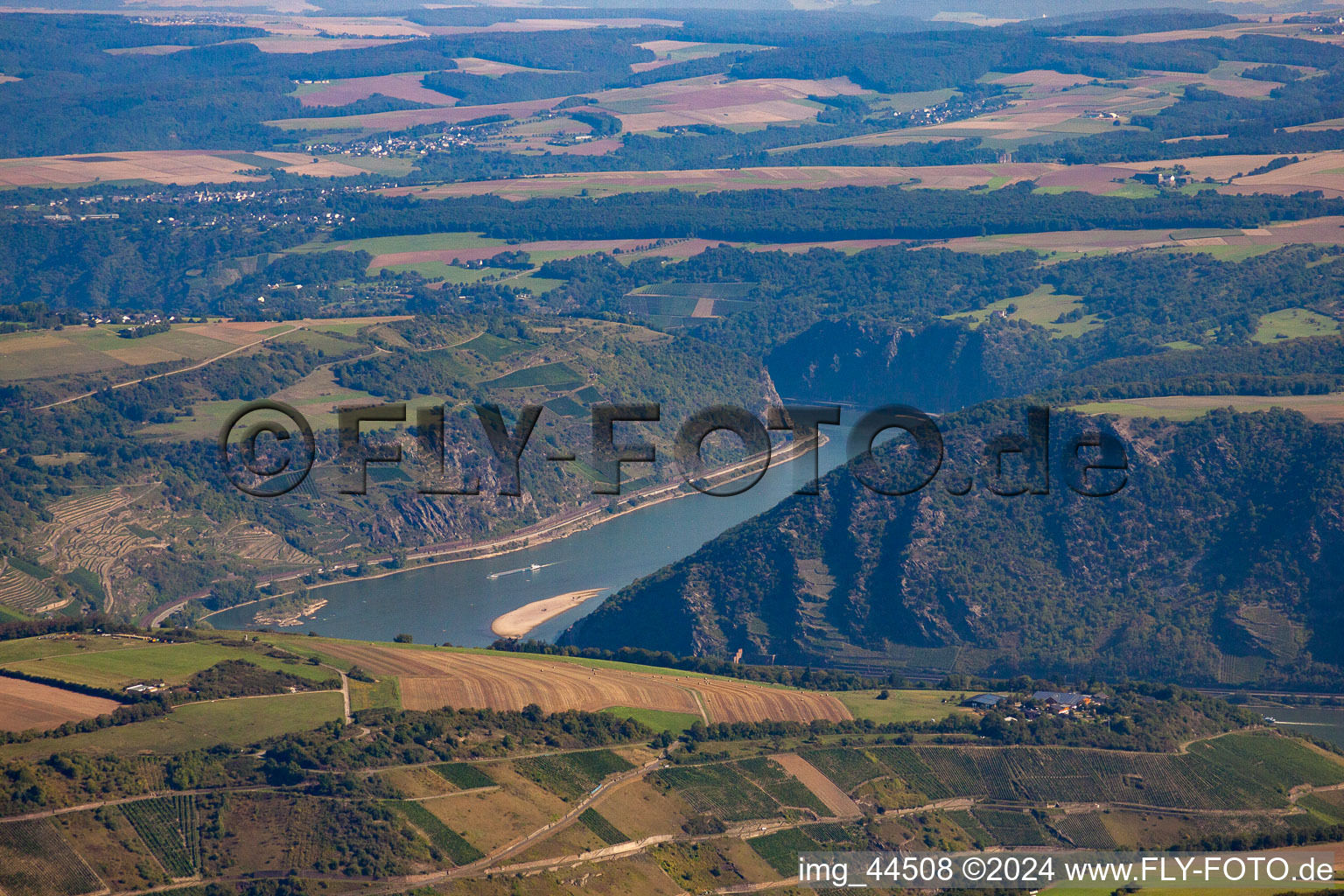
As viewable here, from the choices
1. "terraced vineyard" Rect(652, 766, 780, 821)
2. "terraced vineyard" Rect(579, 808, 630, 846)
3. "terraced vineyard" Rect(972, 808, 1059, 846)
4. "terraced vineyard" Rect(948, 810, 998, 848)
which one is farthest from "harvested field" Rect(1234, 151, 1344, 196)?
"terraced vineyard" Rect(579, 808, 630, 846)

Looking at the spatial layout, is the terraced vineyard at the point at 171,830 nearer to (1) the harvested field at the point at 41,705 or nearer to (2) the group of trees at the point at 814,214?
(1) the harvested field at the point at 41,705

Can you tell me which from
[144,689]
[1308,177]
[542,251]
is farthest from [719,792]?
[1308,177]

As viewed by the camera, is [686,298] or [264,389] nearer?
[264,389]

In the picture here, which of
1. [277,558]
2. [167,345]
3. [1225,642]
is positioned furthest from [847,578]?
[167,345]

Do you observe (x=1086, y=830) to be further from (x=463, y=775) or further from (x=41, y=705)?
(x=41, y=705)

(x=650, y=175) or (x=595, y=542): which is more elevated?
(x=650, y=175)

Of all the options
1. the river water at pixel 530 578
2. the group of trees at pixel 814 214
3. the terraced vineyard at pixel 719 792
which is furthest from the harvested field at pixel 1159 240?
the terraced vineyard at pixel 719 792

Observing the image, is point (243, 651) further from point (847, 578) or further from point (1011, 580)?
point (1011, 580)
